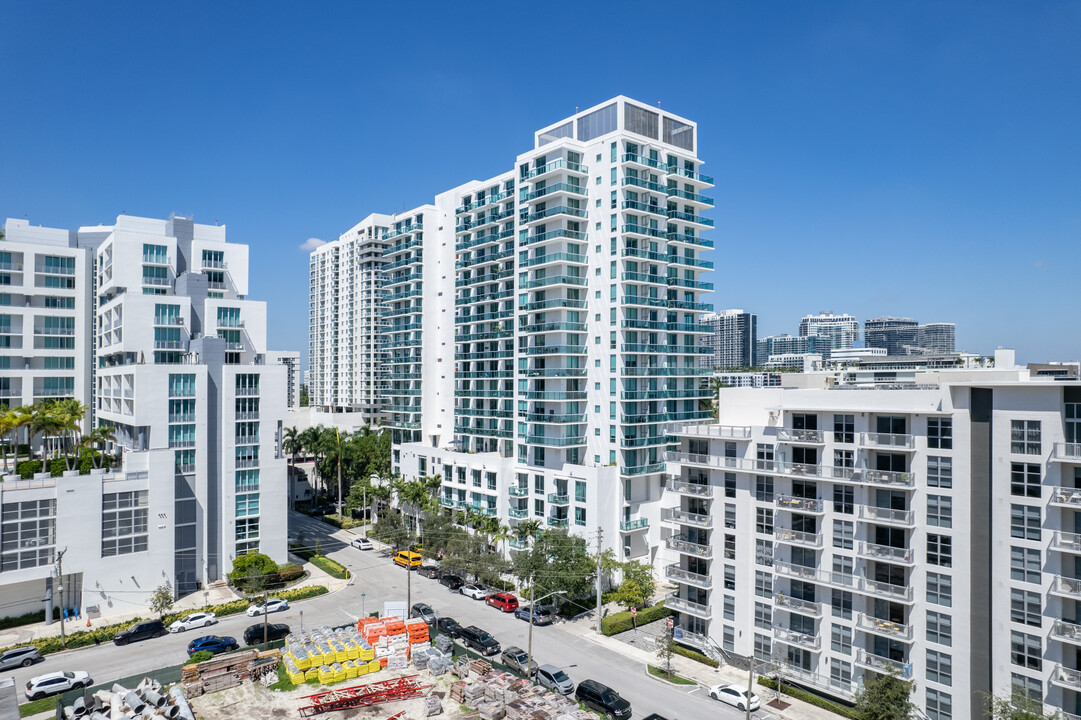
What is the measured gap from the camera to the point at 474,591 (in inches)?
2596

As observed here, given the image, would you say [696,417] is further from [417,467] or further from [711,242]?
[417,467]

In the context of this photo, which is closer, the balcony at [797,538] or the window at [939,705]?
the window at [939,705]

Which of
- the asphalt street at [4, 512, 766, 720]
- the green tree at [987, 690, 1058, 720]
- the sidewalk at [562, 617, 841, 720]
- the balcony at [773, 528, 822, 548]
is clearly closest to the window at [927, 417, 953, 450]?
the balcony at [773, 528, 822, 548]

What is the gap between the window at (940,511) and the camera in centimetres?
3994

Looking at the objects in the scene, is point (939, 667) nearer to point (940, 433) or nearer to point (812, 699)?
point (812, 699)

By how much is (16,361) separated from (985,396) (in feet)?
336

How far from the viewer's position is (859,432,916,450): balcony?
4144 centimetres

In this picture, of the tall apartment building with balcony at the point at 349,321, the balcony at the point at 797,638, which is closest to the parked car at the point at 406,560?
the balcony at the point at 797,638

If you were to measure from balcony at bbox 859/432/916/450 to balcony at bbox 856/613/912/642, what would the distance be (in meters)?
11.1

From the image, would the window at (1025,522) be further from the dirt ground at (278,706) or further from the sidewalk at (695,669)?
the dirt ground at (278,706)

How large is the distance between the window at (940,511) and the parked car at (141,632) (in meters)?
59.8

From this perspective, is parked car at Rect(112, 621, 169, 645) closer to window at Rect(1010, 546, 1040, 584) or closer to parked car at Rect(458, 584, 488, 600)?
parked car at Rect(458, 584, 488, 600)

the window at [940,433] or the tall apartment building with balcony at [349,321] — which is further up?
the tall apartment building with balcony at [349,321]

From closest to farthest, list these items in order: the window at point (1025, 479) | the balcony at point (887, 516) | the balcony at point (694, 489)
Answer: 1. the window at point (1025, 479)
2. the balcony at point (887, 516)
3. the balcony at point (694, 489)
